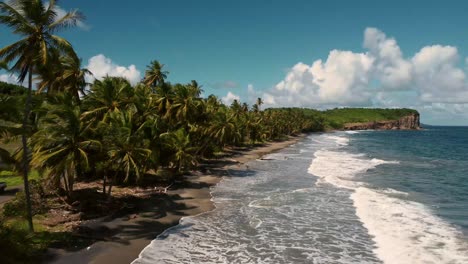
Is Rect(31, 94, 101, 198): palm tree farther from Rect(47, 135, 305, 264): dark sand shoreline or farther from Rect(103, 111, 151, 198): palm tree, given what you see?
Rect(47, 135, 305, 264): dark sand shoreline

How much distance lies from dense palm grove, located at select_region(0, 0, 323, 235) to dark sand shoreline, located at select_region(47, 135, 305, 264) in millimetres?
3003

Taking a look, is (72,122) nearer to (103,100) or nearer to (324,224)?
(103,100)

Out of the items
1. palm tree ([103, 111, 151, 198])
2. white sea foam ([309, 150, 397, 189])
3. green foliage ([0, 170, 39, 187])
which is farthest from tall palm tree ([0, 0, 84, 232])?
white sea foam ([309, 150, 397, 189])

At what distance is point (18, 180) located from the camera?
1252 inches

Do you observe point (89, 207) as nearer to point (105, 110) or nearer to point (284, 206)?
point (105, 110)

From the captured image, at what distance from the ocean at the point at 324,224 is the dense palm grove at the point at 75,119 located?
21.6 feet

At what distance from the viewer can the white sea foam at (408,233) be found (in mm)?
18609

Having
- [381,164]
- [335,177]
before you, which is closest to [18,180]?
[335,177]

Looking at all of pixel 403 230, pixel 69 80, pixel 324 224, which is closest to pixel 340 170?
pixel 324 224

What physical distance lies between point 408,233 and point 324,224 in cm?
494

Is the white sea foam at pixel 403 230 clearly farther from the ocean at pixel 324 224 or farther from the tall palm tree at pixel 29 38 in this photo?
the tall palm tree at pixel 29 38

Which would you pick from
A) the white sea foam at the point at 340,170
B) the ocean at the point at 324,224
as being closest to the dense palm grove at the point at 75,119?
the ocean at the point at 324,224

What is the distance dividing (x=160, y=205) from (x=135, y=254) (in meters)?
9.32

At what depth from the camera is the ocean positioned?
61.1 feet
